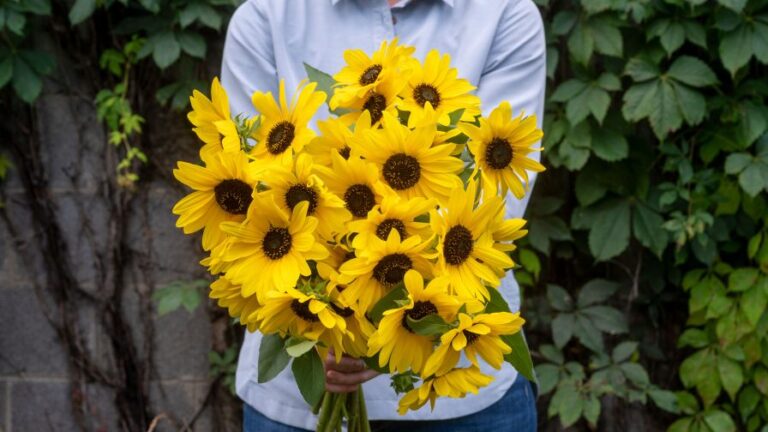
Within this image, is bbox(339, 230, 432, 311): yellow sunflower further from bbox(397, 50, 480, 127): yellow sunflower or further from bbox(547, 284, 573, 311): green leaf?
bbox(547, 284, 573, 311): green leaf

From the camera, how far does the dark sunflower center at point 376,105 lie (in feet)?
2.81

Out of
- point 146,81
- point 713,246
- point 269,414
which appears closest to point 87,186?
point 146,81

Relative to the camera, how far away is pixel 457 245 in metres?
0.81

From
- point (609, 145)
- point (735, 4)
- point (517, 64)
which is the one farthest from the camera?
point (609, 145)

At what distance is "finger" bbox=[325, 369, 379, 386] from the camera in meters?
0.94

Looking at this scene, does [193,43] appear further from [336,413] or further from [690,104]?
[336,413]

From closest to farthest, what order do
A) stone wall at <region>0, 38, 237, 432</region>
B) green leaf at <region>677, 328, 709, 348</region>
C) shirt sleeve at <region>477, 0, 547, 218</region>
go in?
shirt sleeve at <region>477, 0, 547, 218</region>, green leaf at <region>677, 328, 709, 348</region>, stone wall at <region>0, 38, 237, 432</region>

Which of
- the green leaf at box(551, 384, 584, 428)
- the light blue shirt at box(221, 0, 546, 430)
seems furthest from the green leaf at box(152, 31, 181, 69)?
the green leaf at box(551, 384, 584, 428)

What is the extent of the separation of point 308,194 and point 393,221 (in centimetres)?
8

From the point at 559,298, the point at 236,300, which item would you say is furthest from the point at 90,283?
the point at 236,300

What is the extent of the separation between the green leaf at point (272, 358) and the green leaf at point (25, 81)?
155 centimetres

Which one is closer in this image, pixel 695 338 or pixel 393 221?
pixel 393 221

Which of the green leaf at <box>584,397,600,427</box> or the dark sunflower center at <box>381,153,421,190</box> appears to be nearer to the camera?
the dark sunflower center at <box>381,153,421,190</box>

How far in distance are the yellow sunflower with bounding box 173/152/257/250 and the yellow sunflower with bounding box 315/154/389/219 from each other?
0.23 ft
